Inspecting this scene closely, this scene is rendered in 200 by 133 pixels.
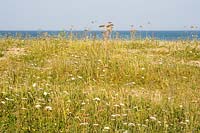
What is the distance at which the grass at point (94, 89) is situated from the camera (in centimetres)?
629

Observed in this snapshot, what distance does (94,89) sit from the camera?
8.54 metres

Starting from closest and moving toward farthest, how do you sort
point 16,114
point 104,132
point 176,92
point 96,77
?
point 104,132
point 16,114
point 176,92
point 96,77

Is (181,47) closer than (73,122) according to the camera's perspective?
No

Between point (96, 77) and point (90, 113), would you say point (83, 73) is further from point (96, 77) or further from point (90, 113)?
point (90, 113)

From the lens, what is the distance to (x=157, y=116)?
6750mm

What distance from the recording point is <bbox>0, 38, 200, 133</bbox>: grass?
629 cm

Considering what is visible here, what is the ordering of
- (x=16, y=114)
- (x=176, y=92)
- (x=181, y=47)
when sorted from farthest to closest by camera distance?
(x=181, y=47), (x=176, y=92), (x=16, y=114)

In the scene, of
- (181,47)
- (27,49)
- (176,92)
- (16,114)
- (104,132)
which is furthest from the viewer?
(181,47)

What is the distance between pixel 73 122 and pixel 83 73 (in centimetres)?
438

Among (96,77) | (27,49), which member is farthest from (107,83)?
(27,49)

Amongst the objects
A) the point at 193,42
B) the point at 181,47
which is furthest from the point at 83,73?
the point at 193,42

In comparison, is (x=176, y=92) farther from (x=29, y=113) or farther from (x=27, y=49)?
(x=27, y=49)

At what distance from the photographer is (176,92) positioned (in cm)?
883

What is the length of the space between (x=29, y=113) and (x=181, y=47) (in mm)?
10304
